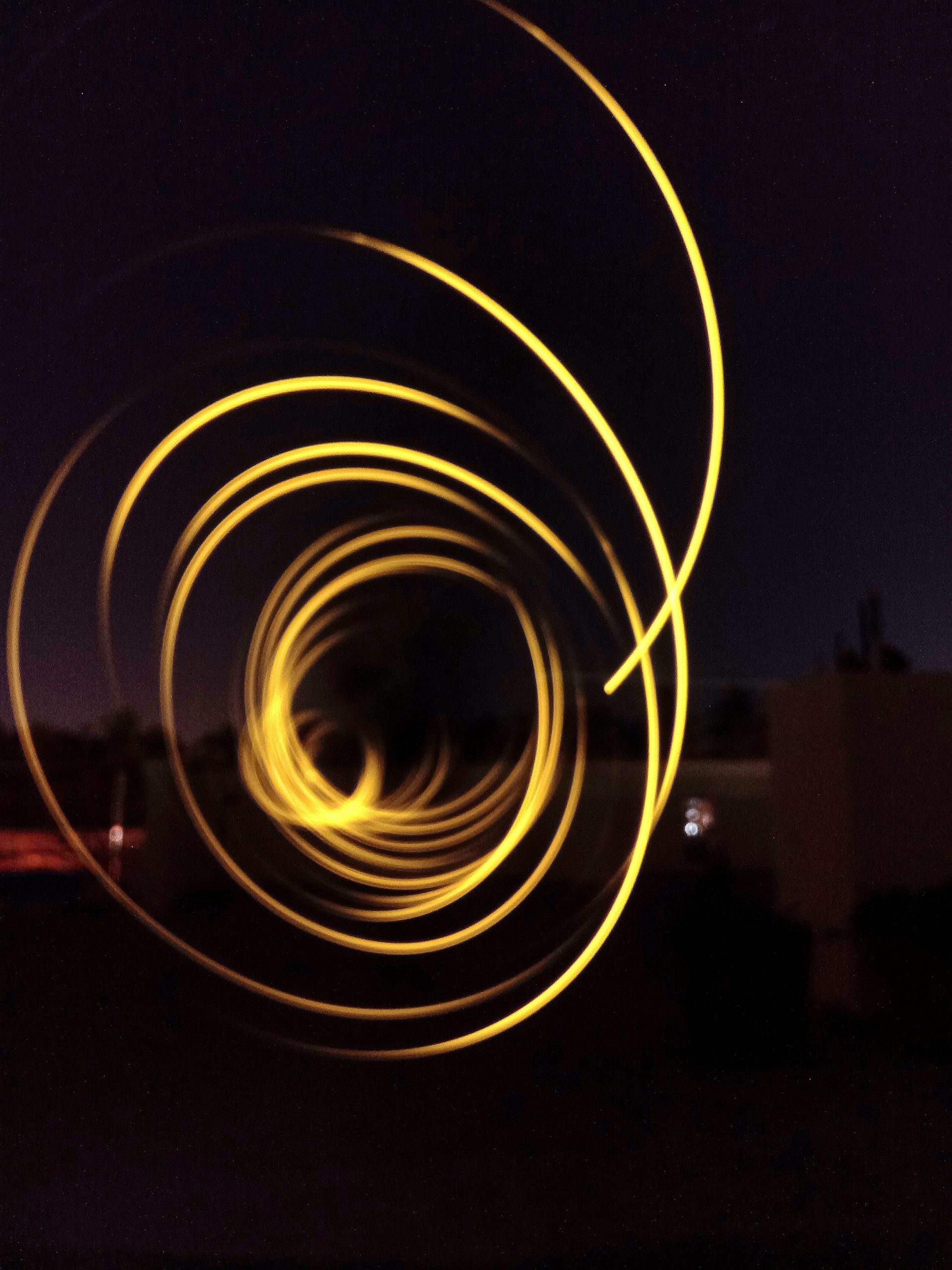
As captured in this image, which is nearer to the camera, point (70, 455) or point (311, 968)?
point (70, 455)

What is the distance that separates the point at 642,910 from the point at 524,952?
185 cm

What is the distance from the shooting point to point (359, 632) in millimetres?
11766

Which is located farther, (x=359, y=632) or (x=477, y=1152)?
(x=359, y=632)

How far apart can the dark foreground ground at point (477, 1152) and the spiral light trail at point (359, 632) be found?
0.35 meters

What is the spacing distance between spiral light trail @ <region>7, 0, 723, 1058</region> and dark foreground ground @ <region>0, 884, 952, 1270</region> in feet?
1.14

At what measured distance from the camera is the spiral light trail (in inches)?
177

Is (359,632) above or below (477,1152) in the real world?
above

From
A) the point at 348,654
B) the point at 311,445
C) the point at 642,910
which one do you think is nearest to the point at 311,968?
the point at 642,910

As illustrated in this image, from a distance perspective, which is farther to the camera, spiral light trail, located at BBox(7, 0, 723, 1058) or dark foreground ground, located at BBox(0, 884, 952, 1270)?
spiral light trail, located at BBox(7, 0, 723, 1058)

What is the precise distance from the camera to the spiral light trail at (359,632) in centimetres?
451

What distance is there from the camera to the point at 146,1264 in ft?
10.9

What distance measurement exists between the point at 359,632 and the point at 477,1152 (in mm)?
7759

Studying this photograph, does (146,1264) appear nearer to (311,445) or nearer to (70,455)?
(70,455)

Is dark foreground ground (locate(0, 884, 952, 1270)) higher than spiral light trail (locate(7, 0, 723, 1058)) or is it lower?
lower
